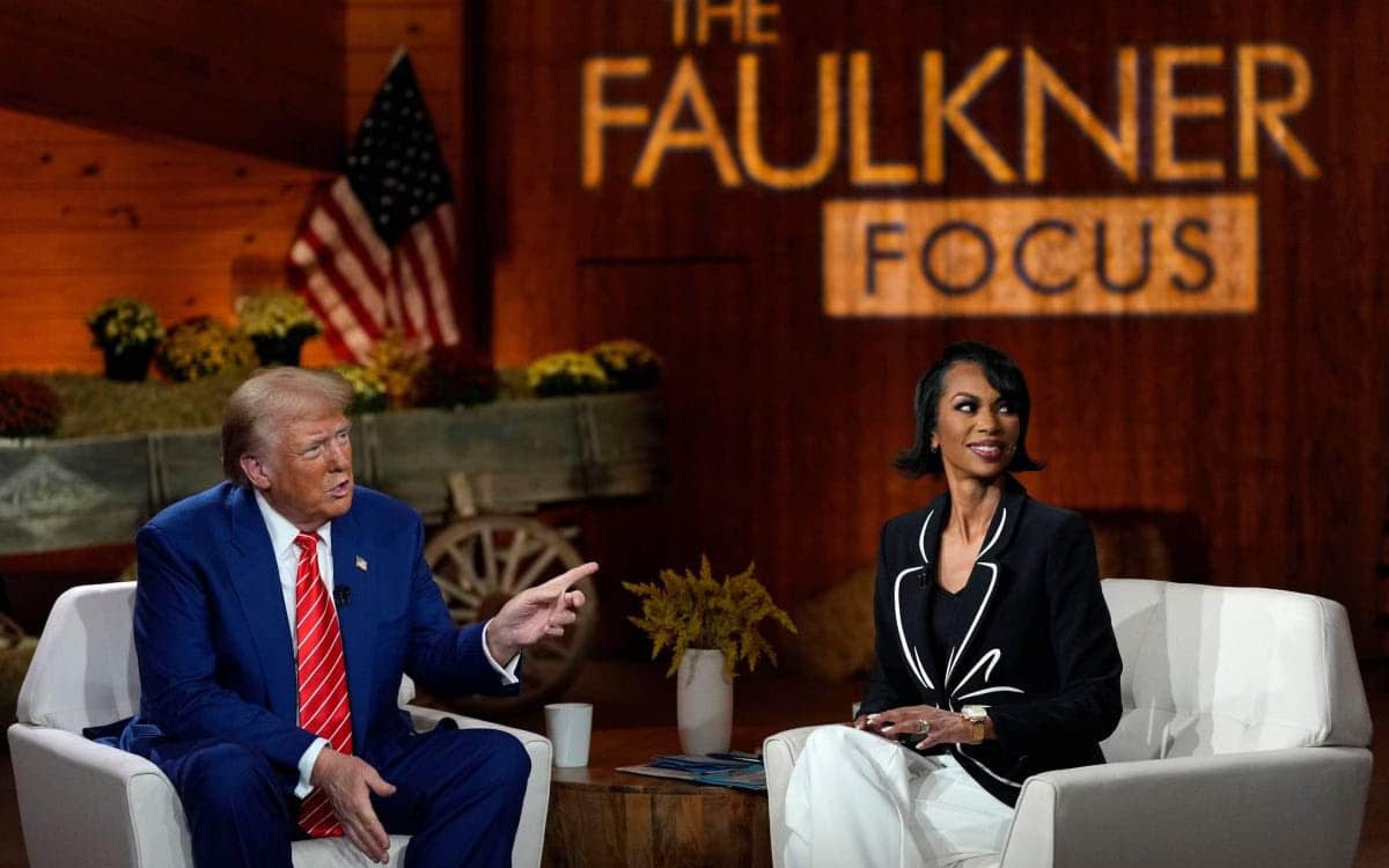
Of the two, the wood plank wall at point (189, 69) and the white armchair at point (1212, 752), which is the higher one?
the wood plank wall at point (189, 69)

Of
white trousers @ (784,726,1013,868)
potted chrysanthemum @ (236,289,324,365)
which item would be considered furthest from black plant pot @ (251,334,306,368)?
white trousers @ (784,726,1013,868)

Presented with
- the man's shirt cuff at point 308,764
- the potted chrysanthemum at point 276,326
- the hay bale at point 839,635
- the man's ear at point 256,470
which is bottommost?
the hay bale at point 839,635

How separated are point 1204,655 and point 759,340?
5.10 m

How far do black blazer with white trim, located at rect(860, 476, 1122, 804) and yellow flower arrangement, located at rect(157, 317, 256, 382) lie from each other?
11.9 ft

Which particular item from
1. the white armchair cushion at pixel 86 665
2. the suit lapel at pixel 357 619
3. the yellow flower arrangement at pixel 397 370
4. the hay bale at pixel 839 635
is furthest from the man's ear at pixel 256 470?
the hay bale at pixel 839 635

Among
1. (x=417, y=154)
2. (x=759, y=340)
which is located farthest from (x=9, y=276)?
(x=759, y=340)

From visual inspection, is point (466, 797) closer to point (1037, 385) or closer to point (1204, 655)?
point (1204, 655)

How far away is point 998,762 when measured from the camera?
3289mm

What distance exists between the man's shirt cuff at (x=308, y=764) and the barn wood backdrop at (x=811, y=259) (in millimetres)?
5381

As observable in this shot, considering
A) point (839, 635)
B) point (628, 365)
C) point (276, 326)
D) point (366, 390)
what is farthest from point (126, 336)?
point (839, 635)

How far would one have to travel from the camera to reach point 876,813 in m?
3.11

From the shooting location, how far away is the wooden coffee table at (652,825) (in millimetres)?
3574

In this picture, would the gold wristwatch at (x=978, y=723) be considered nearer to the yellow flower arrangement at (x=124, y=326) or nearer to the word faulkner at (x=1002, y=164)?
the yellow flower arrangement at (x=124, y=326)

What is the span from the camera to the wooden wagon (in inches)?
238
